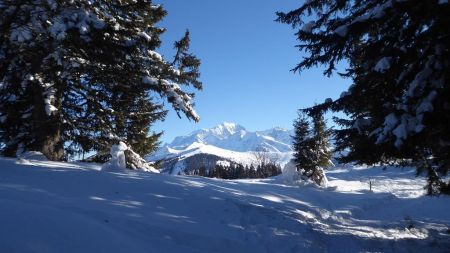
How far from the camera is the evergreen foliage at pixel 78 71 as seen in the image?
10188mm

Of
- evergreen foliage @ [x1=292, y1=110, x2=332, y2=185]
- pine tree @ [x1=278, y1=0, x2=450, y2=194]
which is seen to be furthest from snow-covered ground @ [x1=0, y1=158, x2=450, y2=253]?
evergreen foliage @ [x1=292, y1=110, x2=332, y2=185]

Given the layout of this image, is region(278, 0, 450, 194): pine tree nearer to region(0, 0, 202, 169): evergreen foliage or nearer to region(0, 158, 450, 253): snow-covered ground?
region(0, 158, 450, 253): snow-covered ground

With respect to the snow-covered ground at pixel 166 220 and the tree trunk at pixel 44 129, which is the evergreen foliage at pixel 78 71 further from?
the snow-covered ground at pixel 166 220

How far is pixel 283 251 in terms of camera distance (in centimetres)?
728

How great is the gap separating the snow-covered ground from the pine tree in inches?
84.0

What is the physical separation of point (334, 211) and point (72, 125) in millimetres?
9968

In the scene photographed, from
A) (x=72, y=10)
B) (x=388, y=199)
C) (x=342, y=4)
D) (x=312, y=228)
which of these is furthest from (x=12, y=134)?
(x=388, y=199)

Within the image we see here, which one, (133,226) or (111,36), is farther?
(111,36)

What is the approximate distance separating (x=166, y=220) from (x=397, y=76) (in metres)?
5.95

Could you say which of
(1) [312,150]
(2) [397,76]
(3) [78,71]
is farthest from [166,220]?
(1) [312,150]

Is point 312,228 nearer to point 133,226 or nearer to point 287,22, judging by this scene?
point 133,226

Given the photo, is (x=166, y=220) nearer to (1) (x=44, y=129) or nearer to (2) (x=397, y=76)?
(2) (x=397, y=76)

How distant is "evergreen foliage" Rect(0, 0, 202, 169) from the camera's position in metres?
10.2

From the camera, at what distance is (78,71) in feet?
41.9
